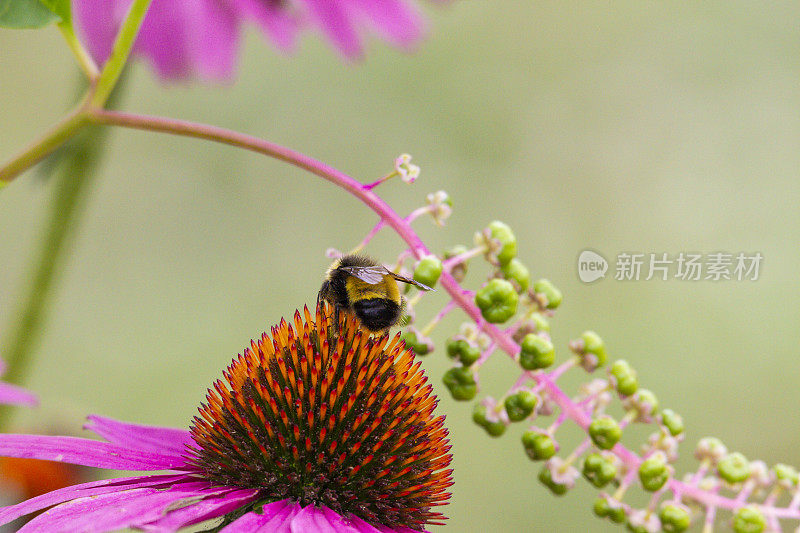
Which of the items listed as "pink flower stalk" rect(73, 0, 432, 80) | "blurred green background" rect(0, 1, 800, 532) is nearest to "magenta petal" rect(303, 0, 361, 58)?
"pink flower stalk" rect(73, 0, 432, 80)

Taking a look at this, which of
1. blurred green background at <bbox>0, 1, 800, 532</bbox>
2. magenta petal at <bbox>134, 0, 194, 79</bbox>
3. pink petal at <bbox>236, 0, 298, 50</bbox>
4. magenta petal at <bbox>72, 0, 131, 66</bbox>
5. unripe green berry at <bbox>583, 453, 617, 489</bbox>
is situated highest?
blurred green background at <bbox>0, 1, 800, 532</bbox>

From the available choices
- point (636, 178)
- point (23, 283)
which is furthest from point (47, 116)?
point (23, 283)

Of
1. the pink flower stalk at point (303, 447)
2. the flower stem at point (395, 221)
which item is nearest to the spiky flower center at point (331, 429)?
the pink flower stalk at point (303, 447)

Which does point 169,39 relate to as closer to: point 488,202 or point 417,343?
point 417,343

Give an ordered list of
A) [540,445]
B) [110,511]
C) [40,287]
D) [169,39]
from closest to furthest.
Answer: [110,511]
[540,445]
[40,287]
[169,39]

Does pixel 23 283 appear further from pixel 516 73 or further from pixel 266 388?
pixel 516 73

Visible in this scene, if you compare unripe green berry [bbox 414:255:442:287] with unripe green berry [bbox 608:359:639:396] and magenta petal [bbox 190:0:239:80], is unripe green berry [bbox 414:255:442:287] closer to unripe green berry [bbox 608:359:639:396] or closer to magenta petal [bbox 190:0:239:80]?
unripe green berry [bbox 608:359:639:396]

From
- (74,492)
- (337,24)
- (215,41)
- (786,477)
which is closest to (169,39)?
(215,41)
